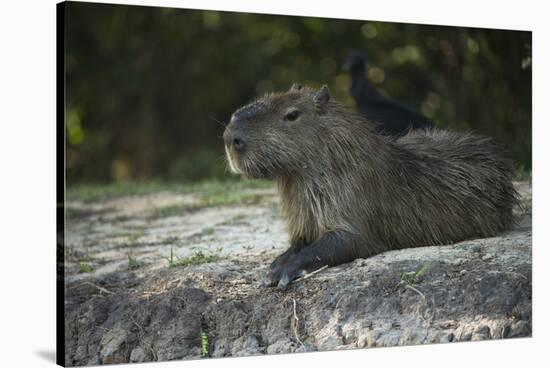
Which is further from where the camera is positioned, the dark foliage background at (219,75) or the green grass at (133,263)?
the dark foliage background at (219,75)

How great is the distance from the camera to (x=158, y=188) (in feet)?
26.7

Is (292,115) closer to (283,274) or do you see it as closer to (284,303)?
(283,274)

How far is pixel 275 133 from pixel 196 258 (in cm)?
102

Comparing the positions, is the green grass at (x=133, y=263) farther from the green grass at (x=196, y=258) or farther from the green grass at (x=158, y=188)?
the green grass at (x=158, y=188)

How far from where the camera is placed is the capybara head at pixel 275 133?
4.97 meters

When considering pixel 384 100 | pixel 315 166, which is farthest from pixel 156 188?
pixel 315 166

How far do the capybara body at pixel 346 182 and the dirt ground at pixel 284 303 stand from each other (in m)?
0.12

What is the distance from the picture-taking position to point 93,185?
8.52 m

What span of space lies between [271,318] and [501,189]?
1.85 meters

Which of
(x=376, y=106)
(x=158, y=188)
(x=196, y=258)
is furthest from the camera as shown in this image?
(x=158, y=188)

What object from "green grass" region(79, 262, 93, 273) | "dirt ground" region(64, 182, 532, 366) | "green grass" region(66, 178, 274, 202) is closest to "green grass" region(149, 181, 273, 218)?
"green grass" region(66, 178, 274, 202)

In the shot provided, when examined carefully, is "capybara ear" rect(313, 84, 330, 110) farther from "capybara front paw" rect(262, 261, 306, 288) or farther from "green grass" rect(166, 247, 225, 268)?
"green grass" rect(166, 247, 225, 268)

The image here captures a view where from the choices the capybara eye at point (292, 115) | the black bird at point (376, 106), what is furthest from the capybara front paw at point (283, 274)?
the black bird at point (376, 106)

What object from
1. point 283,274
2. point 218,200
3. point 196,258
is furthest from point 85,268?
point 218,200
